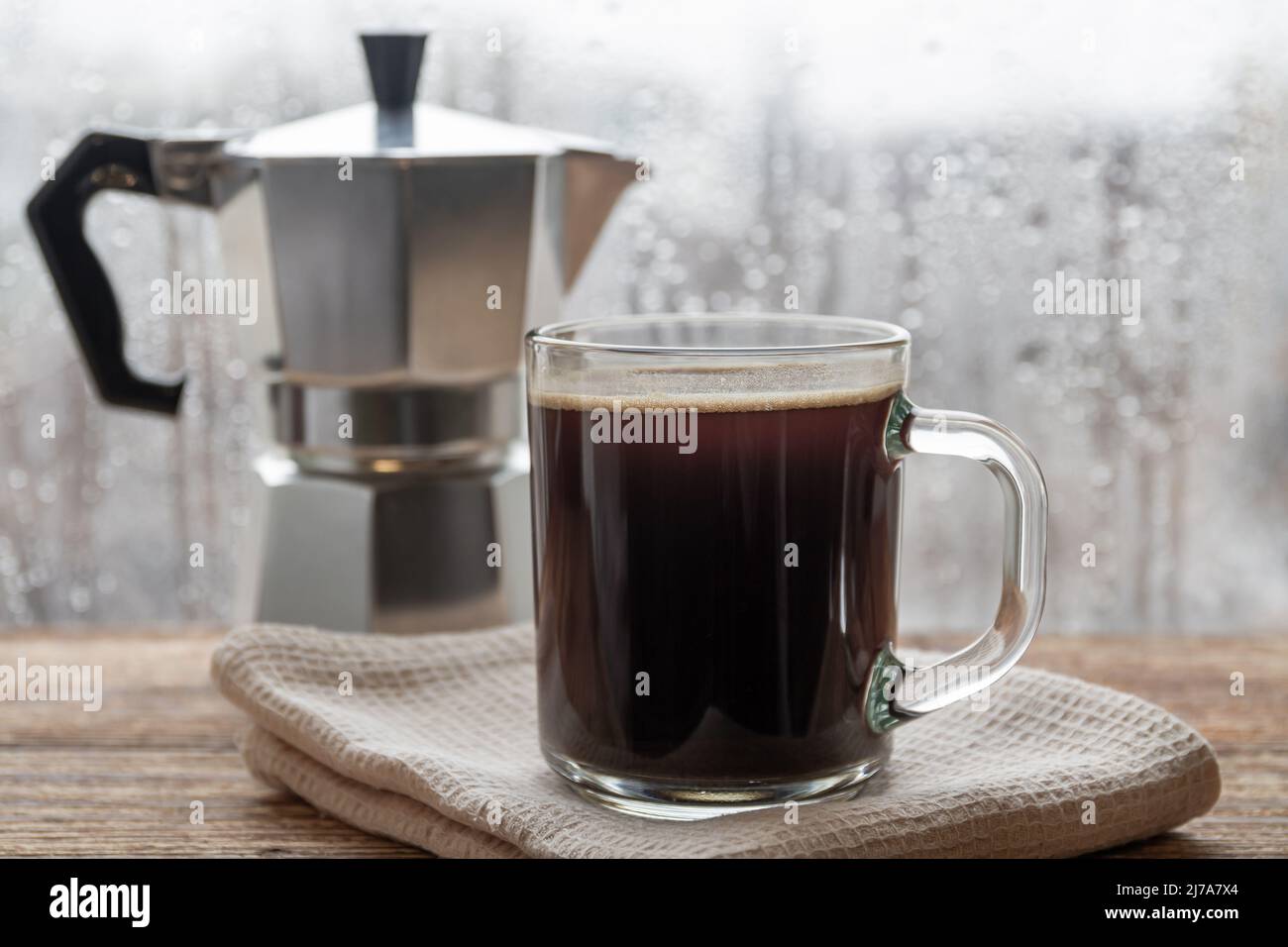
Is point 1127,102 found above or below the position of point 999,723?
above

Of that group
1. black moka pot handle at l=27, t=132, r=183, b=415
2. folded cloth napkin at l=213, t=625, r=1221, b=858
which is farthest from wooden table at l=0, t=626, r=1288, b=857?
black moka pot handle at l=27, t=132, r=183, b=415

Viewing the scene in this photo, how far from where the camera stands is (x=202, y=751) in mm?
637

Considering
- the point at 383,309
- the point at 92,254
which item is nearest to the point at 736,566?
the point at 383,309

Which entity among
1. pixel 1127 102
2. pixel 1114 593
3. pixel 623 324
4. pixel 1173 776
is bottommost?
pixel 1114 593

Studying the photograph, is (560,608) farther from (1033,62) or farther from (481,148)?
(1033,62)

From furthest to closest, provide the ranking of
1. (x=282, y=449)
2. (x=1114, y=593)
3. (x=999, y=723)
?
(x=1114, y=593) → (x=282, y=449) → (x=999, y=723)

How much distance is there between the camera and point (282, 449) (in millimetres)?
728

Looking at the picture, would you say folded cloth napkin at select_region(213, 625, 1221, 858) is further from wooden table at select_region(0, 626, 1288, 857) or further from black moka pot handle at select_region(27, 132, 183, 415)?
black moka pot handle at select_region(27, 132, 183, 415)

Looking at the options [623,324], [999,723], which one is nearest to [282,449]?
[623,324]

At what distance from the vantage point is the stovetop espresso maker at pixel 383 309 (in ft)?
2.22

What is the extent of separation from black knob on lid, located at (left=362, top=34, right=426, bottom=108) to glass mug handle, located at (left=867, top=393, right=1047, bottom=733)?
0.34 meters

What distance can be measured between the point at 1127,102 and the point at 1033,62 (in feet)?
0.27

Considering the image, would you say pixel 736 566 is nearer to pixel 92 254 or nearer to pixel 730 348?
pixel 730 348
